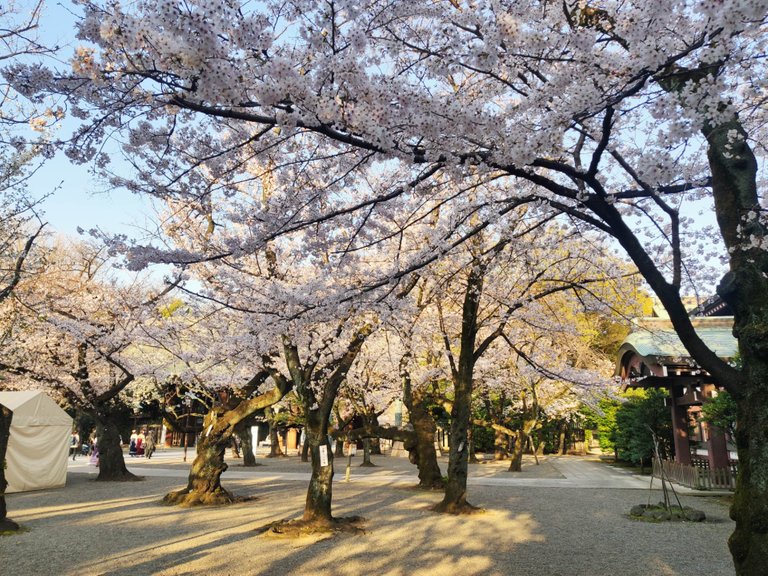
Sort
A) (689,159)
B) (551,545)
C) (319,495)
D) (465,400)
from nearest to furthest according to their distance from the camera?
(689,159) < (551,545) < (319,495) < (465,400)

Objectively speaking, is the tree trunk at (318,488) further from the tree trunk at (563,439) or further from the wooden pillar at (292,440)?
the wooden pillar at (292,440)

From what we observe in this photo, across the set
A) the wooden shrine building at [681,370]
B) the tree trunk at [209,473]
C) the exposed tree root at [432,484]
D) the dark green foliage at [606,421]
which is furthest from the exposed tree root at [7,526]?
the dark green foliage at [606,421]

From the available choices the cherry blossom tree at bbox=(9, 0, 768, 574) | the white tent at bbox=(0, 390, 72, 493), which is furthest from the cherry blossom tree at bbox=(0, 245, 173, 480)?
the cherry blossom tree at bbox=(9, 0, 768, 574)

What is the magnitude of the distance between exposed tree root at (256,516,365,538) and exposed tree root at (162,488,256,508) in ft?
11.2

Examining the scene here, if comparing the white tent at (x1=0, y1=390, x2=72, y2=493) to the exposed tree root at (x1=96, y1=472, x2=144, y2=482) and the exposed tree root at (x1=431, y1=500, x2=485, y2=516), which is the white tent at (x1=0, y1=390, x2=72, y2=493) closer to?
the exposed tree root at (x1=96, y1=472, x2=144, y2=482)

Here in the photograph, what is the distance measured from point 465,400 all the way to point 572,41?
8166 mm

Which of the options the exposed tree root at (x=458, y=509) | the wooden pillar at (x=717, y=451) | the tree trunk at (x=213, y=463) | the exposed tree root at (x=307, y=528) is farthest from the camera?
the wooden pillar at (x=717, y=451)

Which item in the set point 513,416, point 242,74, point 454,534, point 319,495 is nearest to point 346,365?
point 319,495

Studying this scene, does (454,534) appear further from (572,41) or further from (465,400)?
(572,41)

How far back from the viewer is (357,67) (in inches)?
141

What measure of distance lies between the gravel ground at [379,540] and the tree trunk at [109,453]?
3833mm

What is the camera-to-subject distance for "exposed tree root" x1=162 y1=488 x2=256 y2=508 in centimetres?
1162

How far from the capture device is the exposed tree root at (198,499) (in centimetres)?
1162

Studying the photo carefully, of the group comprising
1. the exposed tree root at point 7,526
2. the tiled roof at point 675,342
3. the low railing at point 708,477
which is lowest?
the exposed tree root at point 7,526
